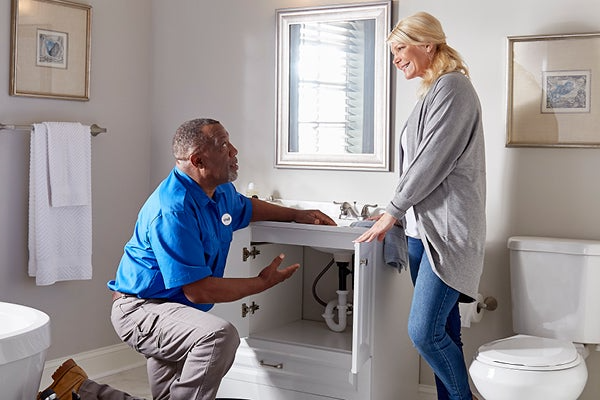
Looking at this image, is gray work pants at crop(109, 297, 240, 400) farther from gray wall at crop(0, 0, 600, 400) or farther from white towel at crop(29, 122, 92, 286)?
Answer: gray wall at crop(0, 0, 600, 400)

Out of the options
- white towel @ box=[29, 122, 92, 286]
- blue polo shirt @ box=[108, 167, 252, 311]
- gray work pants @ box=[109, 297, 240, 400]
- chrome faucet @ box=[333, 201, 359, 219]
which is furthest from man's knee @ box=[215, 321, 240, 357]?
white towel @ box=[29, 122, 92, 286]

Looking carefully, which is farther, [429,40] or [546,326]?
[546,326]

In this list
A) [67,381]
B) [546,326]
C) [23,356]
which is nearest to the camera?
[23,356]

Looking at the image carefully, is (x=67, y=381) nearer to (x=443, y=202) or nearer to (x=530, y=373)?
(x=443, y=202)

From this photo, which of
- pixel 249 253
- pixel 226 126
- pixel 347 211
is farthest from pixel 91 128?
pixel 347 211

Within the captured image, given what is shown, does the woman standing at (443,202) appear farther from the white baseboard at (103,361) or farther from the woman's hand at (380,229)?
the white baseboard at (103,361)

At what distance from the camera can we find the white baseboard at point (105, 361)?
3658 millimetres

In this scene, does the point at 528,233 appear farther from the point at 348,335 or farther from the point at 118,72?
the point at 118,72

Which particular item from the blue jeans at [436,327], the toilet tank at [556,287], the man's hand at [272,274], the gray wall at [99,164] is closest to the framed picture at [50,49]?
the gray wall at [99,164]

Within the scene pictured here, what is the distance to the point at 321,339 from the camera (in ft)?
10.3

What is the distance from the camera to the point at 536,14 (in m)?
3.01

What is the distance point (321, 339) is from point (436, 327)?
602 mm

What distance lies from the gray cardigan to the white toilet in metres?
0.25

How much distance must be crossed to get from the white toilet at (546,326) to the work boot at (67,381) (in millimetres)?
1332
